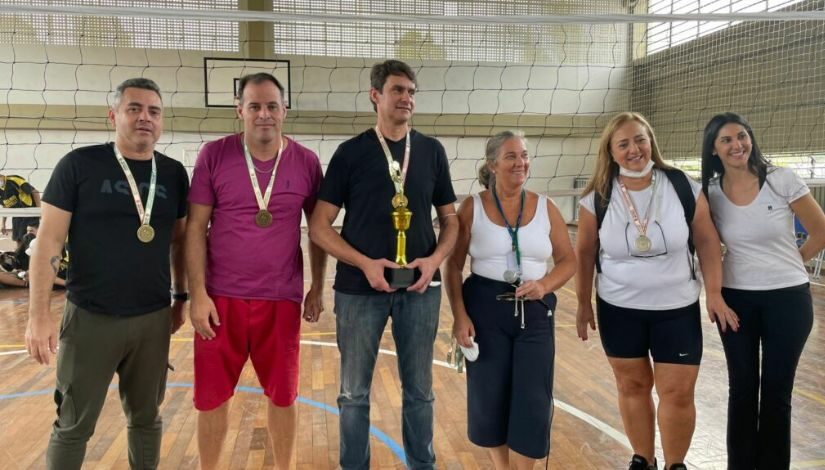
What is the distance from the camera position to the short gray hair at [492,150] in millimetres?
2041

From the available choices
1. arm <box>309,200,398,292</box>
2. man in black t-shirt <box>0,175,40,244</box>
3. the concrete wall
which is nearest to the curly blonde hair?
arm <box>309,200,398,292</box>

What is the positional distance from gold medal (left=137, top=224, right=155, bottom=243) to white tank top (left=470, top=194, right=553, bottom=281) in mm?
1147

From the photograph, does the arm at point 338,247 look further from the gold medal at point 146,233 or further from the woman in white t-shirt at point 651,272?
the woman in white t-shirt at point 651,272

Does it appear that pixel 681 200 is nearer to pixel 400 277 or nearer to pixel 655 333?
pixel 655 333

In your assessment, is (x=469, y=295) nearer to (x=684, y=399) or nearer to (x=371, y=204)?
(x=371, y=204)

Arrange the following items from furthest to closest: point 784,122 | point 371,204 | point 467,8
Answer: point 467,8
point 784,122
point 371,204

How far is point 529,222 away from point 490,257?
0.19 metres

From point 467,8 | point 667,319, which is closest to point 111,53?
point 467,8

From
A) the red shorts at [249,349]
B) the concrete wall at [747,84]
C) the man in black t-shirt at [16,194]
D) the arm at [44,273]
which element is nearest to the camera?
the arm at [44,273]

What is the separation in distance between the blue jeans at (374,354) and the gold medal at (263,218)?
0.37 meters

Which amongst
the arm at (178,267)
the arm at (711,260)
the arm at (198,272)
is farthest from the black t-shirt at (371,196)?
the arm at (711,260)

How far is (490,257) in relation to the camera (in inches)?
80.5

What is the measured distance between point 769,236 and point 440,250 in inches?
48.5

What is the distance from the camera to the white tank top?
2023 millimetres
